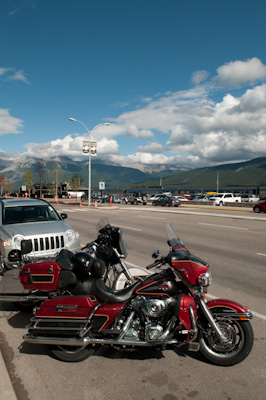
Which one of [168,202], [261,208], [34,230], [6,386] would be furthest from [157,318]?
[168,202]

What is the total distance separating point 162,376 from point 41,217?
17.8 ft

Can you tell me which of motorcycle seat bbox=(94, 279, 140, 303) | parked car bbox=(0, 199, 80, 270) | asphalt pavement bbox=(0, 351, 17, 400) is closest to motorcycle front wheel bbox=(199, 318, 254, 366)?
motorcycle seat bbox=(94, 279, 140, 303)

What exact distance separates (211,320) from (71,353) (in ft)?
5.29

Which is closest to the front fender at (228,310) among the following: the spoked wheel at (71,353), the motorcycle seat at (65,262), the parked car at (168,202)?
the spoked wheel at (71,353)

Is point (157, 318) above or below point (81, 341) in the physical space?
above

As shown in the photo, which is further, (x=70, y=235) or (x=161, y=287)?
(x=70, y=235)

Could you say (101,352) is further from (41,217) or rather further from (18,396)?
(41,217)

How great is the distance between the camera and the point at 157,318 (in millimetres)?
3357

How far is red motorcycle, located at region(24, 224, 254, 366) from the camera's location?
3289 mm

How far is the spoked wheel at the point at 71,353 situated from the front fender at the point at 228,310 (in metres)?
1.48

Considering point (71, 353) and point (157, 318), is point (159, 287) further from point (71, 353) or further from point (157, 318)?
point (71, 353)

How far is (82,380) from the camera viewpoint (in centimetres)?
320

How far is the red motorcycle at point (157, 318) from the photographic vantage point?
329cm

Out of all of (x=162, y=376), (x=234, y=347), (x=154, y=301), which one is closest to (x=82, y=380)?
(x=162, y=376)
